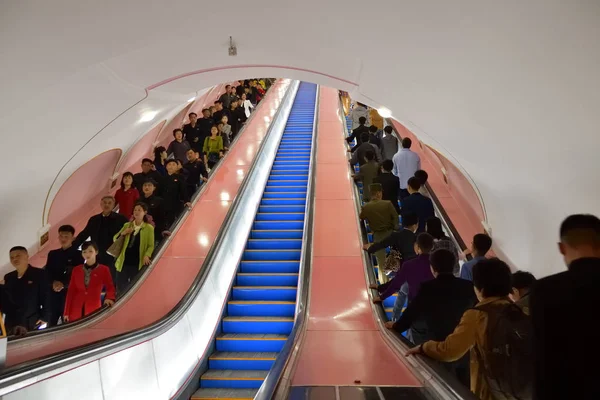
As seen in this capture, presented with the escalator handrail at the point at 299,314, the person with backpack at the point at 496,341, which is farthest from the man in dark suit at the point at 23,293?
the person with backpack at the point at 496,341

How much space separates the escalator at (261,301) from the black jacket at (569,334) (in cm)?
421

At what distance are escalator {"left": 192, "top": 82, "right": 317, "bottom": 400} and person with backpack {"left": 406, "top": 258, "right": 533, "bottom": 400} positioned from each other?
10.5ft

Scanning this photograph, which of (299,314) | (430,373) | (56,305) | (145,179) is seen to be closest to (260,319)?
(299,314)

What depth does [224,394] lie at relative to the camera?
5.34 m

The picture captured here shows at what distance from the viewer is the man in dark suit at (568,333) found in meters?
1.58

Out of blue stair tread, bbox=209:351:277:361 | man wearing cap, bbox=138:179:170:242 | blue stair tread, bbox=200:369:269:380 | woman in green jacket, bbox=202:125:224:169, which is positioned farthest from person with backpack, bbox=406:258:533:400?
woman in green jacket, bbox=202:125:224:169

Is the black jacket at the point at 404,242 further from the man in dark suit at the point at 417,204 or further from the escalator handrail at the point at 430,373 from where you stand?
the man in dark suit at the point at 417,204

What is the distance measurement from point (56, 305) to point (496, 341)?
432 centimetres

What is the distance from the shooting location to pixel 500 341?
2.55 m

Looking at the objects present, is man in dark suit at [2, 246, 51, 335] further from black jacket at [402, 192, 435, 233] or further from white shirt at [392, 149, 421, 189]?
white shirt at [392, 149, 421, 189]

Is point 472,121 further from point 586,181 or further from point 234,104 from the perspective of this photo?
point 234,104

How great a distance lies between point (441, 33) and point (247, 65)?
355cm

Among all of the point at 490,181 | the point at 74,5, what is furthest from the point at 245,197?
the point at 74,5

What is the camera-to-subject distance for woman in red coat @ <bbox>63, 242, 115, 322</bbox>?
15.6ft
